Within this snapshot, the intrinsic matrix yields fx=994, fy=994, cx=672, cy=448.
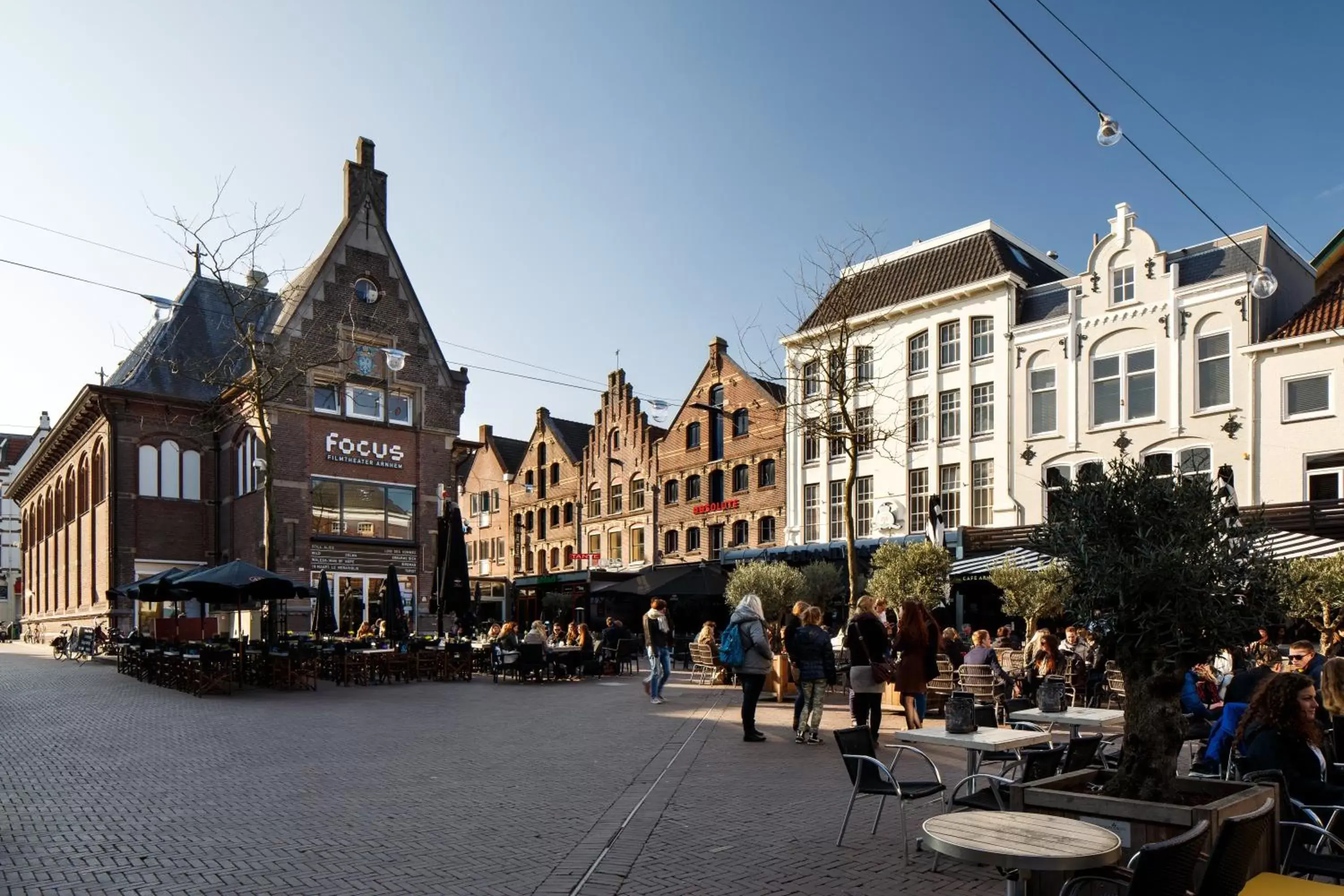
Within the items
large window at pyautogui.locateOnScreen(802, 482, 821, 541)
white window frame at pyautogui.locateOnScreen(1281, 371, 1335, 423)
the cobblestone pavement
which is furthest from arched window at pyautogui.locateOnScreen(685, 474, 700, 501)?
the cobblestone pavement

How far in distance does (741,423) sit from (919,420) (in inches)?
309

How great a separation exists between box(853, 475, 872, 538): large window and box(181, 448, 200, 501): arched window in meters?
22.3

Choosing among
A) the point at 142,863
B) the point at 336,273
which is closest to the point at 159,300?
the point at 336,273

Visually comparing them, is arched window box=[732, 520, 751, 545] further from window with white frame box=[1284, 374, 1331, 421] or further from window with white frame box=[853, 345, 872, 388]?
window with white frame box=[1284, 374, 1331, 421]

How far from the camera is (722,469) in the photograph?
123 feet

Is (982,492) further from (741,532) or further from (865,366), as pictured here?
(741,532)

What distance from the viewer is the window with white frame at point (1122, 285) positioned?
87.4 feet

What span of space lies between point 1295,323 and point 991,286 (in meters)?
7.87

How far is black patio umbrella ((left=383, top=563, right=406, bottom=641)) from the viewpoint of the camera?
21.8m

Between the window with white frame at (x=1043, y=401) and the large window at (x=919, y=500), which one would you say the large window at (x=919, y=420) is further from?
the window with white frame at (x=1043, y=401)

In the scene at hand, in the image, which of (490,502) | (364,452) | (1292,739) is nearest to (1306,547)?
(1292,739)

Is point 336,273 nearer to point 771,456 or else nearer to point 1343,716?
point 771,456

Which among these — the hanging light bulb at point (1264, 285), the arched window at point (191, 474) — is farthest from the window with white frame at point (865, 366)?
the arched window at point (191, 474)

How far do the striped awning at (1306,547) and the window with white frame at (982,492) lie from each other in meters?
9.25
